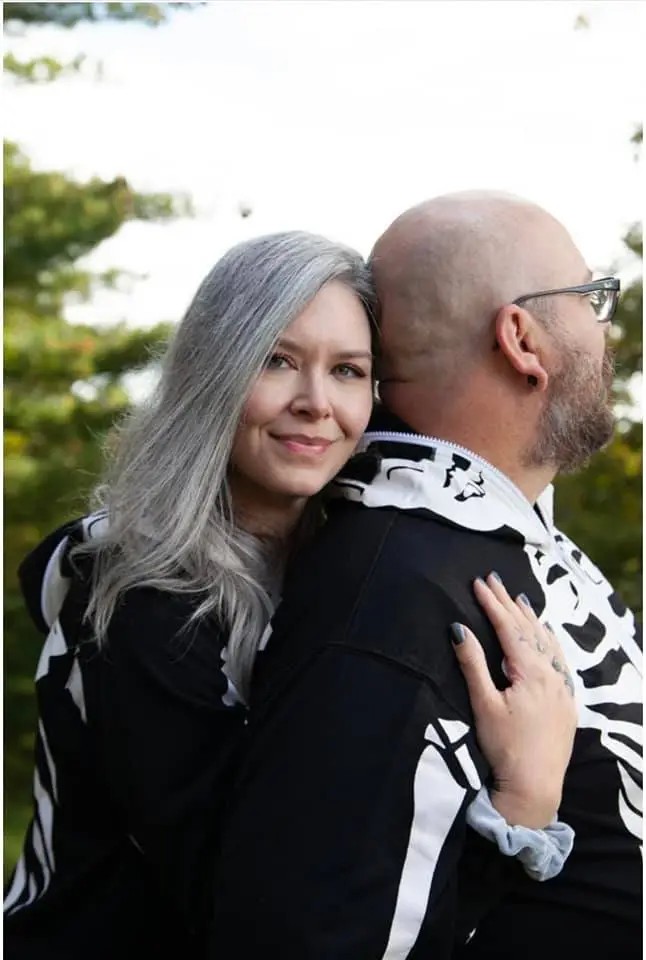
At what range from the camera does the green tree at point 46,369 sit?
7.93 m

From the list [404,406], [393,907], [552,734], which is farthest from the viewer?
[404,406]

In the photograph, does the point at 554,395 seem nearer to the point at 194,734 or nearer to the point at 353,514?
the point at 353,514

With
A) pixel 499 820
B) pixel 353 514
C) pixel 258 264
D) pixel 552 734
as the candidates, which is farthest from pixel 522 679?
pixel 258 264

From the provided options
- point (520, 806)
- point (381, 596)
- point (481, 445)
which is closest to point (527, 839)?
point (520, 806)

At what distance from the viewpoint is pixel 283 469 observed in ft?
6.33

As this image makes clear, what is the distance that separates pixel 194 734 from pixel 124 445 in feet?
2.06

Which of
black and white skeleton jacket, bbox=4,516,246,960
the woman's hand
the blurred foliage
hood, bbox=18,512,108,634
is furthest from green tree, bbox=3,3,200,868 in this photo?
the woman's hand

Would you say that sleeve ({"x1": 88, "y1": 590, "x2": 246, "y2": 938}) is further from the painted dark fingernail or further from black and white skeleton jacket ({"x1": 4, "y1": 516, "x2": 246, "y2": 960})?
the painted dark fingernail

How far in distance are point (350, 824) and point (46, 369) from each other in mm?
6993

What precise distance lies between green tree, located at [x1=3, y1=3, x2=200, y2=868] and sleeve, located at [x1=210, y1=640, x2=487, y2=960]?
616 cm

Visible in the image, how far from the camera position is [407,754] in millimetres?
1612

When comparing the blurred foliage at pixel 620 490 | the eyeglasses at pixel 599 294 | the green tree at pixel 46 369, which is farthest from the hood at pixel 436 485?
the green tree at pixel 46 369

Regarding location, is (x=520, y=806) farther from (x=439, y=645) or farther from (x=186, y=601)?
(x=186, y=601)

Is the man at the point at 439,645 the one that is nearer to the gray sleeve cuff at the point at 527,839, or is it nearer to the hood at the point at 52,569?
the gray sleeve cuff at the point at 527,839
